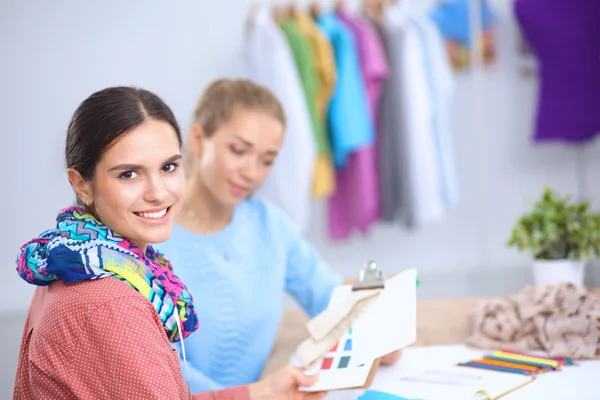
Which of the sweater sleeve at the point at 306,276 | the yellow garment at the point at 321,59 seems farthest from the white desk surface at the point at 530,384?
the yellow garment at the point at 321,59

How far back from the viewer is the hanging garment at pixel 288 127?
12.4 feet

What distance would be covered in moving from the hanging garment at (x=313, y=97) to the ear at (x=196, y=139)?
209 cm

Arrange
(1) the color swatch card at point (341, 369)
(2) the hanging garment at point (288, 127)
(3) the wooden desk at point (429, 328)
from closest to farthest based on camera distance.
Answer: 1. (1) the color swatch card at point (341, 369)
2. (3) the wooden desk at point (429, 328)
3. (2) the hanging garment at point (288, 127)

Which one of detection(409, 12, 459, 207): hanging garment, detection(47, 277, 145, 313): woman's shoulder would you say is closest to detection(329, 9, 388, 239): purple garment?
detection(409, 12, 459, 207): hanging garment

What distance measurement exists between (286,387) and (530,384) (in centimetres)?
43

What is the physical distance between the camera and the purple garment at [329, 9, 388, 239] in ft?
13.2

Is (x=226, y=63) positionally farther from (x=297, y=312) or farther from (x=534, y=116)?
(x=297, y=312)

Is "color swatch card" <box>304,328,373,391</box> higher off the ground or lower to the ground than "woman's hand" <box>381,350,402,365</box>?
higher

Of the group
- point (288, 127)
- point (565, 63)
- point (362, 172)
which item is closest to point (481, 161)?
point (565, 63)

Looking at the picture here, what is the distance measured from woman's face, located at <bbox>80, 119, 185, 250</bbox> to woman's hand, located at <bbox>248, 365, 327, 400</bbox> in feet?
1.12

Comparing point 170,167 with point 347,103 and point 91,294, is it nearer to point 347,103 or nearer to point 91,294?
point 91,294

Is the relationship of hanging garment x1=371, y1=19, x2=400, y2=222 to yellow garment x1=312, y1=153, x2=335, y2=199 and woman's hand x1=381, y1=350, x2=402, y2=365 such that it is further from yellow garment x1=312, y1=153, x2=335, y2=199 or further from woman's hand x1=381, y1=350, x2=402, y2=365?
woman's hand x1=381, y1=350, x2=402, y2=365

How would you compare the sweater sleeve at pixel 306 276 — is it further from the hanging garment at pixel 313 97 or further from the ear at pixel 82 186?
the hanging garment at pixel 313 97

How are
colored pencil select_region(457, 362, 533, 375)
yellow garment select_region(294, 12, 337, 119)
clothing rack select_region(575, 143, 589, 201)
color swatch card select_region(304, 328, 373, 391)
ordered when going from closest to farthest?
color swatch card select_region(304, 328, 373, 391)
colored pencil select_region(457, 362, 533, 375)
yellow garment select_region(294, 12, 337, 119)
clothing rack select_region(575, 143, 589, 201)
